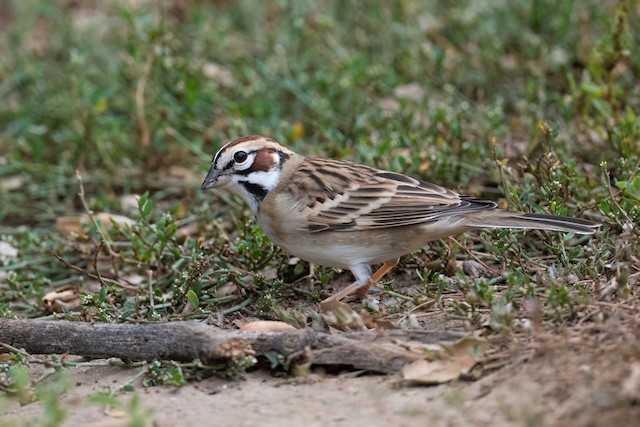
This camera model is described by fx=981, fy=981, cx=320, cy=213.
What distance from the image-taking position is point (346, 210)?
200 inches

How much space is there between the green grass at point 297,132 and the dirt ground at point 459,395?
9.6 inches

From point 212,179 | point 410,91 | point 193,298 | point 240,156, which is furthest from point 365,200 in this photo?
point 410,91

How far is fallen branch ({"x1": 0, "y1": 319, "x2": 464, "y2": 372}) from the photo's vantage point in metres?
4.08

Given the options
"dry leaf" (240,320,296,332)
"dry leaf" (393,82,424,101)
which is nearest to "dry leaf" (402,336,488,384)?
"dry leaf" (240,320,296,332)

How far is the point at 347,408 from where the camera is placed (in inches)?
148

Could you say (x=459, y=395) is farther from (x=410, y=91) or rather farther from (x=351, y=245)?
(x=410, y=91)

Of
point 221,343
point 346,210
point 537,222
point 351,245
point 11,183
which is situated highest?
point 537,222

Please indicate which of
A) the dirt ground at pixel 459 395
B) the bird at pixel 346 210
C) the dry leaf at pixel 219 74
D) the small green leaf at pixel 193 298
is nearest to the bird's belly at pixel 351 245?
the bird at pixel 346 210

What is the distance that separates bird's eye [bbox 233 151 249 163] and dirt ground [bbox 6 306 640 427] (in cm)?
143

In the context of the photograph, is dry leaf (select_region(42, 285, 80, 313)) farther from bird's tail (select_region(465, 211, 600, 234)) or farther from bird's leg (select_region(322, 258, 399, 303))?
bird's tail (select_region(465, 211, 600, 234))

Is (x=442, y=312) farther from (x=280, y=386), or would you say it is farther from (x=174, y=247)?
(x=174, y=247)

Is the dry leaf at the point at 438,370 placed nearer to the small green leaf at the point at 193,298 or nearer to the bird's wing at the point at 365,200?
the bird's wing at the point at 365,200

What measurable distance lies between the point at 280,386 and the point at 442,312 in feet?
3.12

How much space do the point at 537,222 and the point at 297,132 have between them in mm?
2689
